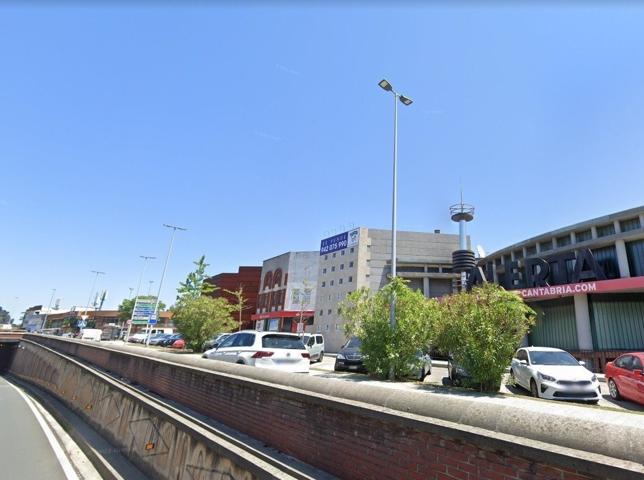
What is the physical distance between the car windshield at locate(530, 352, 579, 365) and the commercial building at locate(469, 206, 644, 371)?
9960 millimetres

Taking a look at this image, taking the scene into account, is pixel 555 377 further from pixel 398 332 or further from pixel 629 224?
pixel 629 224

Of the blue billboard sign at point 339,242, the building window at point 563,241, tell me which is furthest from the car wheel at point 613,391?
the blue billboard sign at point 339,242

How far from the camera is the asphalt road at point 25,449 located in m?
11.2

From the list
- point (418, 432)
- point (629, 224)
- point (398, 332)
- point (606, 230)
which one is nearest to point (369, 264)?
point (606, 230)

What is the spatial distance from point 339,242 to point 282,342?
A: 41.1 m

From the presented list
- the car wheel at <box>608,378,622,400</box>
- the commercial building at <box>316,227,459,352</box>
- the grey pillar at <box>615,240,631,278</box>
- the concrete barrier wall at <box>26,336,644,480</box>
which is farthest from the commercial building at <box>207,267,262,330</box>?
the concrete barrier wall at <box>26,336,644,480</box>

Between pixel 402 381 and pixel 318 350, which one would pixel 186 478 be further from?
pixel 318 350

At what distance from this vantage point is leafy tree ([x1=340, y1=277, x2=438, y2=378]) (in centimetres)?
1245

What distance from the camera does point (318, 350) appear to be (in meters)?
23.7

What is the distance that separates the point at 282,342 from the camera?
10.3 metres

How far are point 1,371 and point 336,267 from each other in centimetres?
5043

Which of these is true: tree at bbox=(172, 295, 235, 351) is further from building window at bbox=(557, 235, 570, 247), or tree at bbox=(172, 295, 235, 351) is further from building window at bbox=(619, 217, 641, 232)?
building window at bbox=(619, 217, 641, 232)

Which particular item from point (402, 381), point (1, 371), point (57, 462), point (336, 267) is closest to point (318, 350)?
point (402, 381)

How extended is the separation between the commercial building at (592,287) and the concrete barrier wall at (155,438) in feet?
66.6
